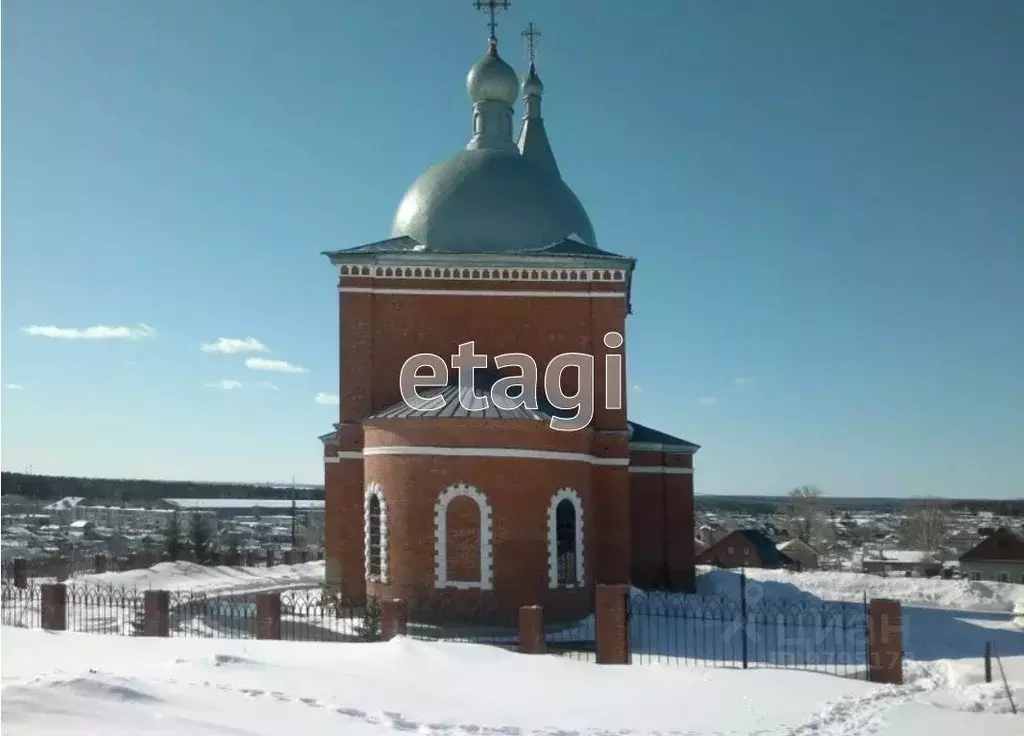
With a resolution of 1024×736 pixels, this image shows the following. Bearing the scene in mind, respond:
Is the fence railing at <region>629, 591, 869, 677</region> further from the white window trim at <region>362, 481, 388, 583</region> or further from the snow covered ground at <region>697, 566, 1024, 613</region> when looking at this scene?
the white window trim at <region>362, 481, 388, 583</region>

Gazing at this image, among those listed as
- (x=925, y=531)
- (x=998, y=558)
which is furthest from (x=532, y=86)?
(x=925, y=531)

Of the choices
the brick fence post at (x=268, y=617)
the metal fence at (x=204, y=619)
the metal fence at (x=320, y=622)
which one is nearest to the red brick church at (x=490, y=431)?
the metal fence at (x=320, y=622)

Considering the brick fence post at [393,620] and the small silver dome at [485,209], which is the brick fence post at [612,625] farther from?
the small silver dome at [485,209]

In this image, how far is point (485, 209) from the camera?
18.9m

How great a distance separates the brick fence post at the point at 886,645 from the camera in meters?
11.2

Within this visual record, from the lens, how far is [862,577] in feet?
77.5

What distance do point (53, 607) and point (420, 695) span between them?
754 cm

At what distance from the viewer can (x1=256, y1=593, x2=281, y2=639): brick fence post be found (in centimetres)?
1330

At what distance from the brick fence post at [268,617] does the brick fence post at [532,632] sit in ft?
11.8

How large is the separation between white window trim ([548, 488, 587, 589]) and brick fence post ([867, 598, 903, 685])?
5994 millimetres

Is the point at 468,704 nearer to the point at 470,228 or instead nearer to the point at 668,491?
the point at 470,228

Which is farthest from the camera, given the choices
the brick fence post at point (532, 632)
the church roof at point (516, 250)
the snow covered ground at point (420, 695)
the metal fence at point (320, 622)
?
the church roof at point (516, 250)

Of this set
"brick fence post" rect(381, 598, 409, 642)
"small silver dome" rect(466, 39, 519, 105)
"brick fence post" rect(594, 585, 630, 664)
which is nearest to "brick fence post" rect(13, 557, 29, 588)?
"brick fence post" rect(381, 598, 409, 642)

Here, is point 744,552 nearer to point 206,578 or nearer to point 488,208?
point 206,578
